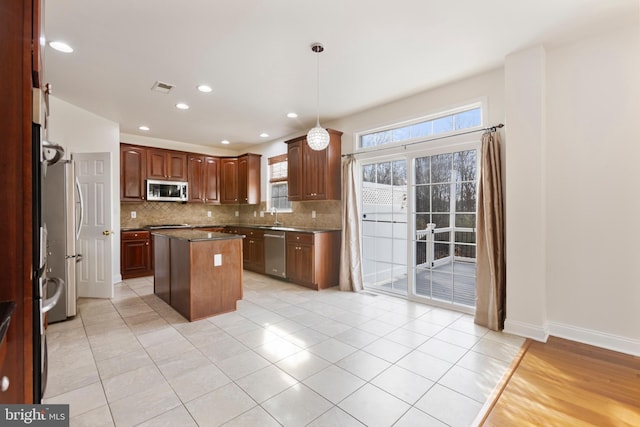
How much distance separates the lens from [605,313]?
2.68m

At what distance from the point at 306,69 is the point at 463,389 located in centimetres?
334

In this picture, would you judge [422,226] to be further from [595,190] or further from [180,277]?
[180,277]

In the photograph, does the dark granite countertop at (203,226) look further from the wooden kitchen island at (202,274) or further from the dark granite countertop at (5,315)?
the dark granite countertop at (5,315)

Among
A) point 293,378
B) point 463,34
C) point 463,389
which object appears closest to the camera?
point 463,389

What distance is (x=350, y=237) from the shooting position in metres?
4.61

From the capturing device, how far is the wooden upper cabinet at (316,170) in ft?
15.8

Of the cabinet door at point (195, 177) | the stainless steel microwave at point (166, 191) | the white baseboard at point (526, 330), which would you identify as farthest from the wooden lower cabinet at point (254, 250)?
the white baseboard at point (526, 330)

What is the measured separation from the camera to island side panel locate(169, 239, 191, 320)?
3407mm

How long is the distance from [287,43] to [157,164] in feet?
14.6

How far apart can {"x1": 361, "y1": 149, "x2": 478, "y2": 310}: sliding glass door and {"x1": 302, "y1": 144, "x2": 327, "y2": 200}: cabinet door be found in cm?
66

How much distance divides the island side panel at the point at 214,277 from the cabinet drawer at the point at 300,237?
1.29 m

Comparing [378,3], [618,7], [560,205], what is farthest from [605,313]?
[378,3]

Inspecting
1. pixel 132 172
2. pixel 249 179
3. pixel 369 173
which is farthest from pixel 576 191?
pixel 132 172

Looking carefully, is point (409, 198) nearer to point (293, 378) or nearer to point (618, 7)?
point (618, 7)
